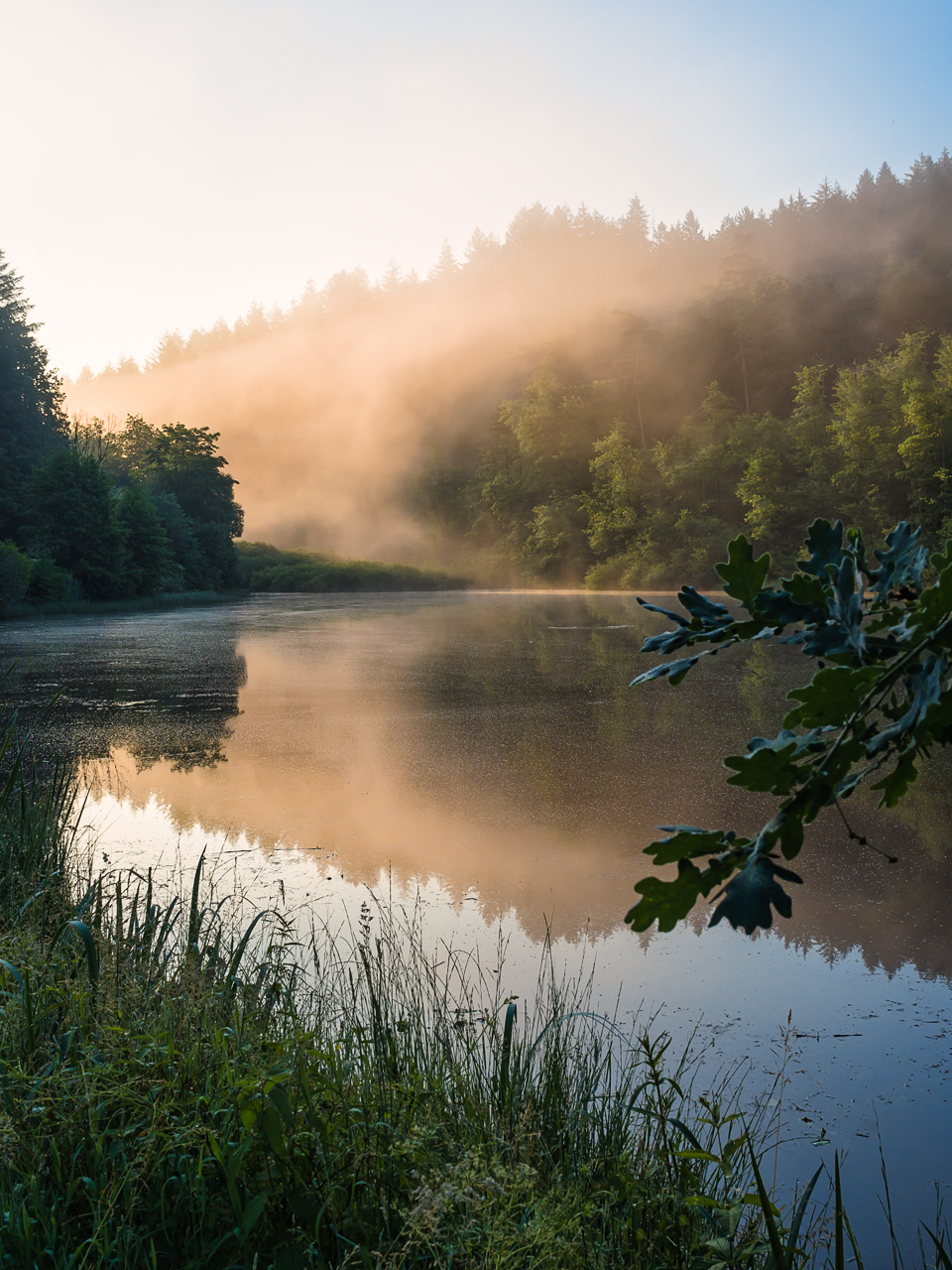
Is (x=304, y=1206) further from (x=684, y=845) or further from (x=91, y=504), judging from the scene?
(x=91, y=504)

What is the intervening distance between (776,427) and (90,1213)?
48.7m

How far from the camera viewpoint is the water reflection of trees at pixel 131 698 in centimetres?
803

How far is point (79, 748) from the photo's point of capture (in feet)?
26.2

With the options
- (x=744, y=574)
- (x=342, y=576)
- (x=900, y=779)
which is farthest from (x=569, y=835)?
(x=342, y=576)

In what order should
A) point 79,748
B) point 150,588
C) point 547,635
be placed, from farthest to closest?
point 150,588 < point 547,635 < point 79,748

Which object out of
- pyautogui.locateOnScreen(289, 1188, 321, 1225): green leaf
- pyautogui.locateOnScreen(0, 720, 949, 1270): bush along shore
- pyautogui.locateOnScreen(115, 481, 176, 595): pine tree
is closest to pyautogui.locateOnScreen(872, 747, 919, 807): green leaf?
pyautogui.locateOnScreen(0, 720, 949, 1270): bush along shore

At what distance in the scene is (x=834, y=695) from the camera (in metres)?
0.78

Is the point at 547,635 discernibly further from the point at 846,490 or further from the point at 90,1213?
the point at 846,490

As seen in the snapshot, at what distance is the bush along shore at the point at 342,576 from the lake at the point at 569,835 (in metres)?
37.8

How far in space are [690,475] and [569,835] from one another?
1740 inches

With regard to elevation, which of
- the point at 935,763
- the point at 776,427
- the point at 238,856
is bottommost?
the point at 935,763

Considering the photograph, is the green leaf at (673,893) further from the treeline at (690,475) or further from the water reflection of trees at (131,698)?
the treeline at (690,475)

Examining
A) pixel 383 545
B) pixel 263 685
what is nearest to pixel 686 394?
pixel 383 545

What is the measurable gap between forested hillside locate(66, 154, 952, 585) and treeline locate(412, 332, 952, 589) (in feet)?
0.42
